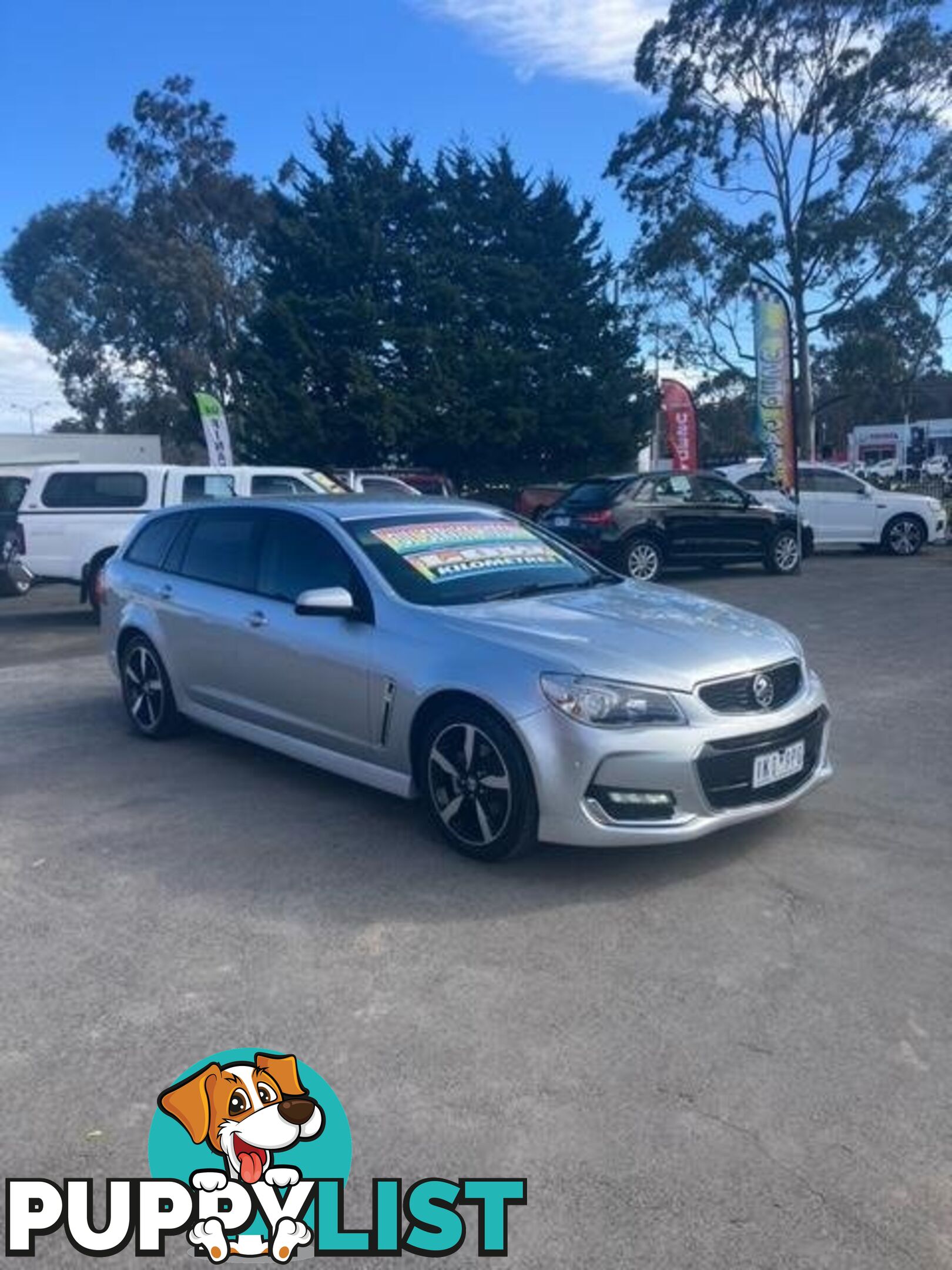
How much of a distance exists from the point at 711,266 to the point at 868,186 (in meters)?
4.99

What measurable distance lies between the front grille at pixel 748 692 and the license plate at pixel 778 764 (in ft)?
0.63

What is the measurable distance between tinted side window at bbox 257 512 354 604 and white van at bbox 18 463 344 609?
22.7ft

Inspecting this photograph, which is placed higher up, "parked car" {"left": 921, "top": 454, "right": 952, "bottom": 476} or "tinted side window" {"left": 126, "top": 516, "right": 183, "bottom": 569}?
"parked car" {"left": 921, "top": 454, "right": 952, "bottom": 476}

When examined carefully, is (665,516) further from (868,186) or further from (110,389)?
(110,389)

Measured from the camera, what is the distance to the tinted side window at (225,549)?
657 centimetres

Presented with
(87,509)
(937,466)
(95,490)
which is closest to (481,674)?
(87,509)

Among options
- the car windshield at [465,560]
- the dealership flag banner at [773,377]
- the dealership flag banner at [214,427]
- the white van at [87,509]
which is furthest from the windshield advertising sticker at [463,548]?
the dealership flag banner at [214,427]

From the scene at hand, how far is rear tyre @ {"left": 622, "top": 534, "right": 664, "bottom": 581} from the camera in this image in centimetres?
1630

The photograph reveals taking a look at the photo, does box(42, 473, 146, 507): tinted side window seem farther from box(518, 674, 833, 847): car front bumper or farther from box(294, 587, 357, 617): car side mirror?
box(518, 674, 833, 847): car front bumper

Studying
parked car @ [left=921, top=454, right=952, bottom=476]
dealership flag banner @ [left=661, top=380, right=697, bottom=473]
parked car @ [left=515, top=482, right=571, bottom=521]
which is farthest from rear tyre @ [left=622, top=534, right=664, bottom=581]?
parked car @ [left=921, top=454, right=952, bottom=476]

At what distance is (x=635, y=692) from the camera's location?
15.4 ft

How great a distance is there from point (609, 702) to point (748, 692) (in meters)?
0.70

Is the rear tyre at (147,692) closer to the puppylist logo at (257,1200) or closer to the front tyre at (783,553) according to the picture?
the puppylist logo at (257,1200)

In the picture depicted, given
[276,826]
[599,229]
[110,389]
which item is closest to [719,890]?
[276,826]
